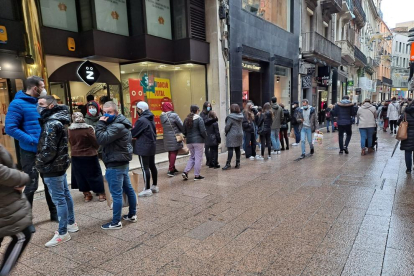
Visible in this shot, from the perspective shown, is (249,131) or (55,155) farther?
(249,131)

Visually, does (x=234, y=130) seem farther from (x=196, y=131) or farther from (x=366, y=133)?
(x=366, y=133)

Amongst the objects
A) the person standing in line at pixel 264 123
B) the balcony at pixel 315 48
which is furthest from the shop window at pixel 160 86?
the balcony at pixel 315 48

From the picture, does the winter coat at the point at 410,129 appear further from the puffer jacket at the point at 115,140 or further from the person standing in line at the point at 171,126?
the puffer jacket at the point at 115,140

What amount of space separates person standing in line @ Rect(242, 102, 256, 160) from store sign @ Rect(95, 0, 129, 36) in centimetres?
452

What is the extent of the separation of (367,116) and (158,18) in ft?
23.8

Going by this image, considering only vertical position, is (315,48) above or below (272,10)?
below

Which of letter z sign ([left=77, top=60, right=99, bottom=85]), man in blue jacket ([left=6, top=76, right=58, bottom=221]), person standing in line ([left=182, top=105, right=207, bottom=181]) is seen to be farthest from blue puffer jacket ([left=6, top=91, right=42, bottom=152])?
letter z sign ([left=77, top=60, right=99, bottom=85])

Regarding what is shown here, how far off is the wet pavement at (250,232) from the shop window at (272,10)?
29.2 feet

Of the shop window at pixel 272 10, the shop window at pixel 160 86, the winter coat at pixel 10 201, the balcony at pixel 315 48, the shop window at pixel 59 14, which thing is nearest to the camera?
the winter coat at pixel 10 201

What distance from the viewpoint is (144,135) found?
5113mm

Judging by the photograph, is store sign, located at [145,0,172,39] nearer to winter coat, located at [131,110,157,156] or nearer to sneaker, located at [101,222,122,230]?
winter coat, located at [131,110,157,156]

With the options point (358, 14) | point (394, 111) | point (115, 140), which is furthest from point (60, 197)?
point (358, 14)

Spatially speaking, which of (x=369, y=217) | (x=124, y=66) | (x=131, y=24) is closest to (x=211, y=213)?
(x=369, y=217)

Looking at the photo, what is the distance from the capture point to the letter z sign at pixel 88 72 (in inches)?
307
